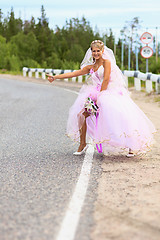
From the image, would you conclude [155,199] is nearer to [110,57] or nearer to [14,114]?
[110,57]

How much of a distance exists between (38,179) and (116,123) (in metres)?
1.45

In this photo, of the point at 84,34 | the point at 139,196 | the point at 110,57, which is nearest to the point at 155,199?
the point at 139,196

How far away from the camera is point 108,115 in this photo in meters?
5.89

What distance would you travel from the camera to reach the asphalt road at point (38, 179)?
135 inches

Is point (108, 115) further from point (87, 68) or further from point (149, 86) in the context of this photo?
point (149, 86)

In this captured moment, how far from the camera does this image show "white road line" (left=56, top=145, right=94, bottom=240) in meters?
3.29

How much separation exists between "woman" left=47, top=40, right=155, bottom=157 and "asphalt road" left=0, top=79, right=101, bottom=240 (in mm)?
345

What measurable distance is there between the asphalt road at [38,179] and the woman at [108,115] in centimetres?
35

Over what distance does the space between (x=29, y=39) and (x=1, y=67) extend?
8.19 metres

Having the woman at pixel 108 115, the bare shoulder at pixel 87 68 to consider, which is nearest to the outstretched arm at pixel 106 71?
the woman at pixel 108 115

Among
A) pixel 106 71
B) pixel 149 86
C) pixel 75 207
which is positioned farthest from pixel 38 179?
pixel 149 86

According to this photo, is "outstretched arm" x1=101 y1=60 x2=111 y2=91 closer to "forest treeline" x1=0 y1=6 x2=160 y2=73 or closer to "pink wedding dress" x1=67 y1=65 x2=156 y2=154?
"pink wedding dress" x1=67 y1=65 x2=156 y2=154

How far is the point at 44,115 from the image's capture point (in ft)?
36.4

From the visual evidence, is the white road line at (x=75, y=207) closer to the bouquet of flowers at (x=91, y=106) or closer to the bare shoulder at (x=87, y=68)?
the bouquet of flowers at (x=91, y=106)
